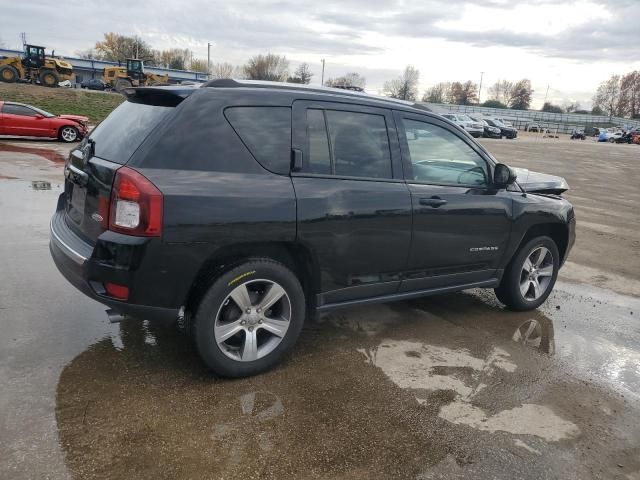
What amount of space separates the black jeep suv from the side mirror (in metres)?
0.03

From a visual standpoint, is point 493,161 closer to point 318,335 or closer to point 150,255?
point 318,335

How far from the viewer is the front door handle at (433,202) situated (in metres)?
4.25

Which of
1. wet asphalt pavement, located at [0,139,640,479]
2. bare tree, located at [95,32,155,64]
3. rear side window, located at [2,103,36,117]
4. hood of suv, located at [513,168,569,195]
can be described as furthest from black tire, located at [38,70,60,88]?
bare tree, located at [95,32,155,64]

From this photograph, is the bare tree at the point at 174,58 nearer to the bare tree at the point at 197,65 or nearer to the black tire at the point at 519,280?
the bare tree at the point at 197,65

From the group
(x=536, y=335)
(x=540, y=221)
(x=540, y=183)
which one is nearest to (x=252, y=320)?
(x=536, y=335)

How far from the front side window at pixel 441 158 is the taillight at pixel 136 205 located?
2042mm

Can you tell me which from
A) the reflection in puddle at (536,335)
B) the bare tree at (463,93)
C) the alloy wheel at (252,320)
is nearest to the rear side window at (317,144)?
the alloy wheel at (252,320)

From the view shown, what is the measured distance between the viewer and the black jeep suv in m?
3.25

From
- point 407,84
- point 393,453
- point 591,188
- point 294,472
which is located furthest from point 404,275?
point 407,84

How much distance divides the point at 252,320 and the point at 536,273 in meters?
3.13

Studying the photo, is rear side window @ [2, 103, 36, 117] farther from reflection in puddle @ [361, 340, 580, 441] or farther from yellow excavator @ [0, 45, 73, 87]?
yellow excavator @ [0, 45, 73, 87]

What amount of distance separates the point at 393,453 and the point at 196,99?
2.40 meters

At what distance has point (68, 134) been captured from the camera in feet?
59.8

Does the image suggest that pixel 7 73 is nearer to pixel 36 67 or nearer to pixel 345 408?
pixel 36 67
